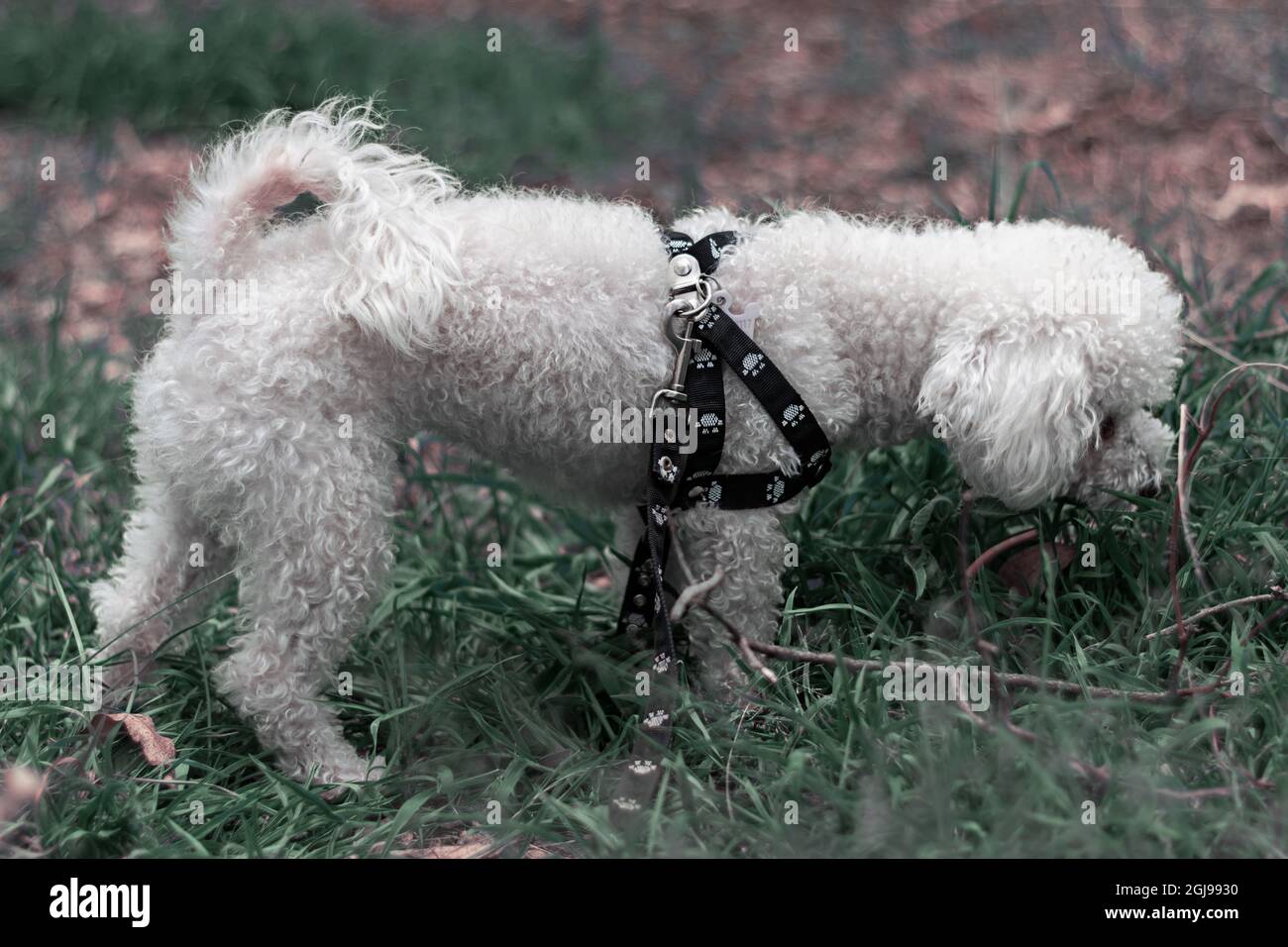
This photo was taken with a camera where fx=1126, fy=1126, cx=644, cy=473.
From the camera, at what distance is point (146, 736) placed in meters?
2.60

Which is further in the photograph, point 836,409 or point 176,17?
point 176,17

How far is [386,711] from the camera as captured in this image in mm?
→ 2793

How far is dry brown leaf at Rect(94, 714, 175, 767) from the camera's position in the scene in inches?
101

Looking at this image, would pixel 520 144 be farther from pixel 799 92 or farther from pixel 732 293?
pixel 732 293

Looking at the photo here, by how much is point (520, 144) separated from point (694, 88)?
3.96ft

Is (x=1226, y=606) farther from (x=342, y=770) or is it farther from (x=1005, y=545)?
(x=342, y=770)

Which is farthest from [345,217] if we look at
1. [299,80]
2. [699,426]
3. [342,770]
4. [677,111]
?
[677,111]

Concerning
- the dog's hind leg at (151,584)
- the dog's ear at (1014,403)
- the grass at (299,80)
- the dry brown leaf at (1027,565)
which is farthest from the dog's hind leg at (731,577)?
the grass at (299,80)

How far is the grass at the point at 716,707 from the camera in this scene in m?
2.13

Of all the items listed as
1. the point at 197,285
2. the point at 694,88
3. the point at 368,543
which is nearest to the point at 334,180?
the point at 197,285

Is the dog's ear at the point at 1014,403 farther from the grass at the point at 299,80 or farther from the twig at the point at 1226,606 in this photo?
the grass at the point at 299,80

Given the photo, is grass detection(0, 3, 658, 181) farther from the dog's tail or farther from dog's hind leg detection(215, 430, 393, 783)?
dog's hind leg detection(215, 430, 393, 783)

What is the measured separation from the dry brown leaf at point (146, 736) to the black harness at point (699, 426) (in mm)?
1080

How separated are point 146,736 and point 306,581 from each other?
594mm
